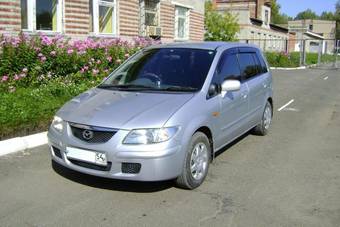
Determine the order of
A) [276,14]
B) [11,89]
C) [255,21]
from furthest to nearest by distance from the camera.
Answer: [276,14] → [255,21] → [11,89]

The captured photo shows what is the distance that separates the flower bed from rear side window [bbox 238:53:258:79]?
3396mm

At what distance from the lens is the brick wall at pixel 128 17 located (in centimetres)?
1599

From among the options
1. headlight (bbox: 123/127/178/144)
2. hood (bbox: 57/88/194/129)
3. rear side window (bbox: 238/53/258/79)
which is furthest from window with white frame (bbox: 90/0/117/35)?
headlight (bbox: 123/127/178/144)

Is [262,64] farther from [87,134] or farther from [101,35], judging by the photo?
[101,35]

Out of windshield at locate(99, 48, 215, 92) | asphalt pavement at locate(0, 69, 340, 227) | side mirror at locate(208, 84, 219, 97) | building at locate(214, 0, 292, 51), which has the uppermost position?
building at locate(214, 0, 292, 51)

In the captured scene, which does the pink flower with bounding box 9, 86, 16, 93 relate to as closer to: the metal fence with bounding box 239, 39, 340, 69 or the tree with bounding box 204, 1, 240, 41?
the tree with bounding box 204, 1, 240, 41

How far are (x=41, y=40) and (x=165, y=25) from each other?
9814mm

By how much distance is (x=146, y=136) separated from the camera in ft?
15.3

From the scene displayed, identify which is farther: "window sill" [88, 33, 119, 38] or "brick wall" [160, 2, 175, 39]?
"brick wall" [160, 2, 175, 39]

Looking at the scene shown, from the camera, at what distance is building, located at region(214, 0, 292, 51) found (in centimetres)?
4603

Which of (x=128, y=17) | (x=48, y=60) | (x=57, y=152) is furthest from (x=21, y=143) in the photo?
(x=128, y=17)

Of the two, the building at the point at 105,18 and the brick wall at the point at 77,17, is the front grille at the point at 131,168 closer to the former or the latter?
the building at the point at 105,18

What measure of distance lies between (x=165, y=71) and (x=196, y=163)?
4.73 ft

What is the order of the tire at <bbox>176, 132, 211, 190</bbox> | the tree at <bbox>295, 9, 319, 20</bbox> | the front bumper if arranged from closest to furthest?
the front bumper, the tire at <bbox>176, 132, 211, 190</bbox>, the tree at <bbox>295, 9, 319, 20</bbox>
